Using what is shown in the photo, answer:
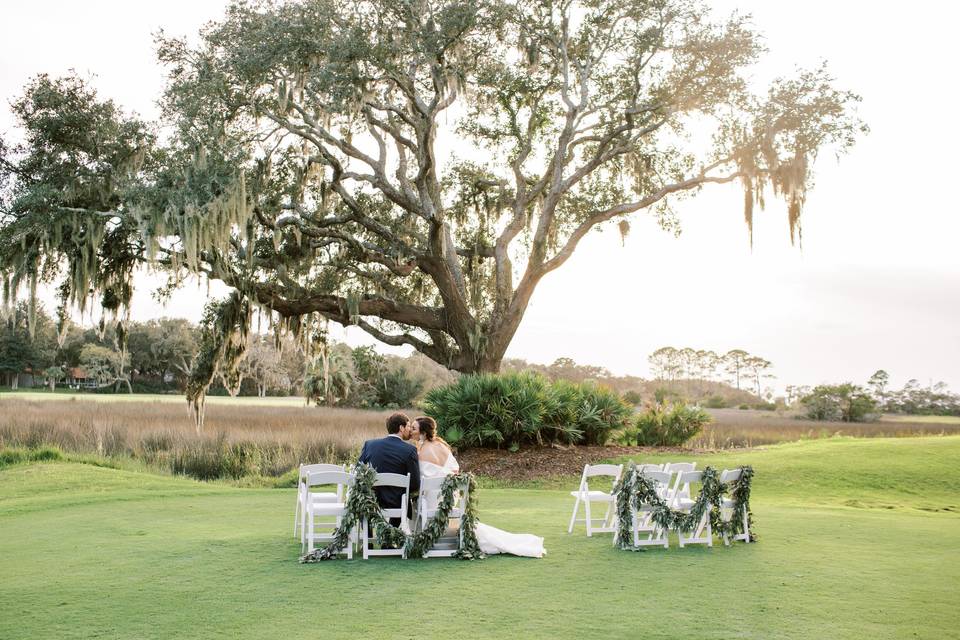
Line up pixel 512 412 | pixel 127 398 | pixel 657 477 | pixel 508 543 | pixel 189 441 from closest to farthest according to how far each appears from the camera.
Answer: pixel 508 543, pixel 657 477, pixel 512 412, pixel 189 441, pixel 127 398

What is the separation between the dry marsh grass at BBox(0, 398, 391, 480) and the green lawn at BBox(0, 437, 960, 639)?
820 centimetres

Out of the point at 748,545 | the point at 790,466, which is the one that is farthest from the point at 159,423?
the point at 748,545

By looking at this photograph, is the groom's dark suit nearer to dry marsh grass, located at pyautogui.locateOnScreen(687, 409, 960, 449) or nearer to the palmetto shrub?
the palmetto shrub

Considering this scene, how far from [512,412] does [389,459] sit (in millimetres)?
9827

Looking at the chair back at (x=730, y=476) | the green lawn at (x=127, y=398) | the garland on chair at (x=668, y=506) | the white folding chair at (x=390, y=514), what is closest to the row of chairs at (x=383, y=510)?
the white folding chair at (x=390, y=514)

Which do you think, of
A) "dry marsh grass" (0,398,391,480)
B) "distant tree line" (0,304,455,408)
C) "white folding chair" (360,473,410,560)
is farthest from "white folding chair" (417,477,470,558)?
"distant tree line" (0,304,455,408)

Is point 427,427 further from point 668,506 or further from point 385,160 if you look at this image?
point 385,160

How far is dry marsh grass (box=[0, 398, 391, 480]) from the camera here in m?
20.2

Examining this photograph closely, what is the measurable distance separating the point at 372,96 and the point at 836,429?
26.9 m

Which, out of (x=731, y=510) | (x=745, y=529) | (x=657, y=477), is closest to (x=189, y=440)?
(x=657, y=477)

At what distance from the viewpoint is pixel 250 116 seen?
63.0ft

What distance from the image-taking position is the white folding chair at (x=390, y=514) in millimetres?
7910

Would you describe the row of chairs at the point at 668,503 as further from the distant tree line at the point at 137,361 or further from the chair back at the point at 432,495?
the distant tree line at the point at 137,361

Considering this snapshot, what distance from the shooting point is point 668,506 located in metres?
8.76
